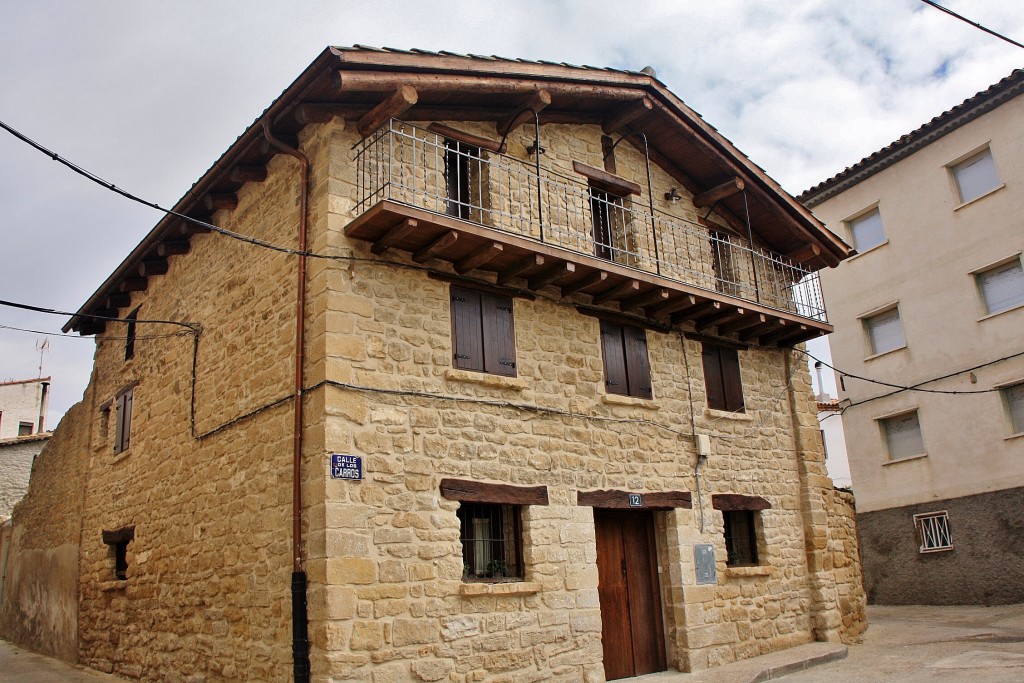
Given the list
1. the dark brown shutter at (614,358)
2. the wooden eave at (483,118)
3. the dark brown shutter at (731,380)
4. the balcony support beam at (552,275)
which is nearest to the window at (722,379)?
the dark brown shutter at (731,380)

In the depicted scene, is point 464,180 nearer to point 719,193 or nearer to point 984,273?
point 719,193

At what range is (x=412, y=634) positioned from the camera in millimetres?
7832

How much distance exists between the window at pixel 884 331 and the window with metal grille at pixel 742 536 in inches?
334

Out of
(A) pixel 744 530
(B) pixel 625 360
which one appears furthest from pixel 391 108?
(A) pixel 744 530

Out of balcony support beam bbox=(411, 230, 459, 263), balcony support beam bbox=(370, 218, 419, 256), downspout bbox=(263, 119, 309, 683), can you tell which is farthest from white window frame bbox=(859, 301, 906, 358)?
downspout bbox=(263, 119, 309, 683)

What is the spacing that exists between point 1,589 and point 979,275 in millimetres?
21249

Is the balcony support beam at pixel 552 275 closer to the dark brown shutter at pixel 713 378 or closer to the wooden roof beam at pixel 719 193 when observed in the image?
the dark brown shutter at pixel 713 378

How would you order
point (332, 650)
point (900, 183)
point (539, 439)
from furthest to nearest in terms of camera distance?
point (900, 183)
point (539, 439)
point (332, 650)

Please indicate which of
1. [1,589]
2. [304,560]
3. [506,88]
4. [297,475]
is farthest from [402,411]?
[1,589]

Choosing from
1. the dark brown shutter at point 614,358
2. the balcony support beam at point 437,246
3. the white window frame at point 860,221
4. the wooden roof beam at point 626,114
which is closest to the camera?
the balcony support beam at point 437,246

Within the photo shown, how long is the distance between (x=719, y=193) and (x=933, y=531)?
9.23 meters

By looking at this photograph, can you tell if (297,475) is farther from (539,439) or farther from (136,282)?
(136,282)

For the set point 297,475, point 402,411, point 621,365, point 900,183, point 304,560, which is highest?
point 900,183

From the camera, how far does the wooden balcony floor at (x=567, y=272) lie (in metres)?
8.50
